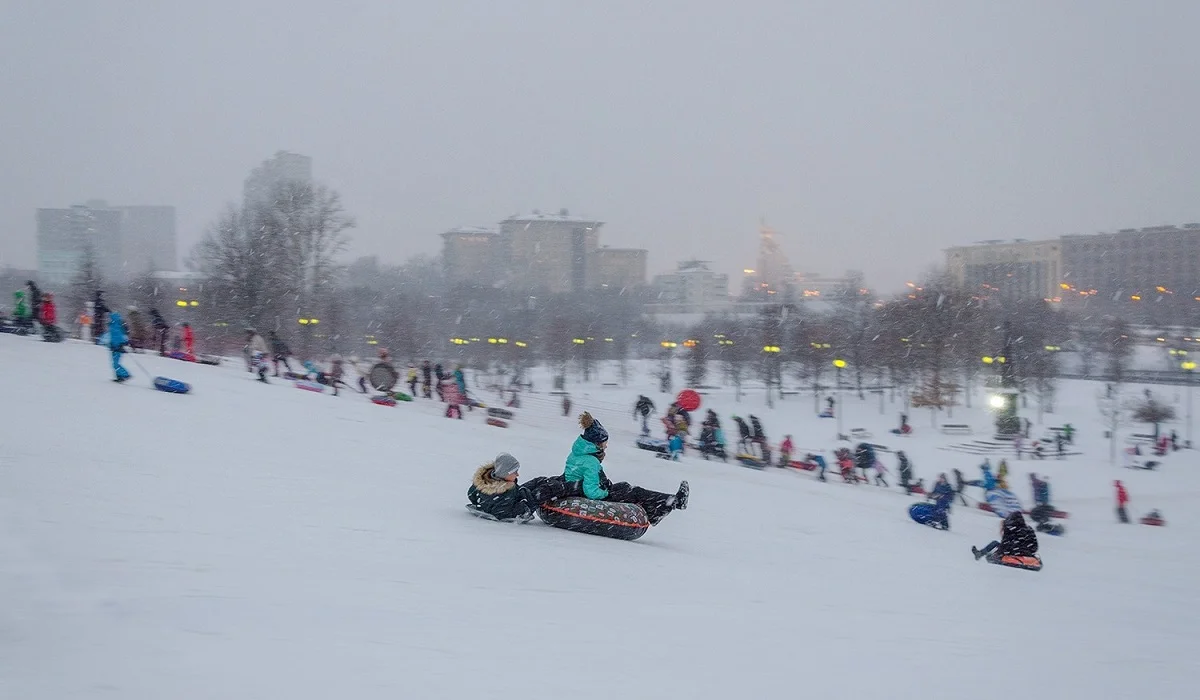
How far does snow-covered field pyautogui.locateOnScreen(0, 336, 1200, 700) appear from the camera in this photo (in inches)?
176

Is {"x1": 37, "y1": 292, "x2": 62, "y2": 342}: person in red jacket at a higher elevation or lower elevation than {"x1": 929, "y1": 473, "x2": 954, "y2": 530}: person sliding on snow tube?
higher

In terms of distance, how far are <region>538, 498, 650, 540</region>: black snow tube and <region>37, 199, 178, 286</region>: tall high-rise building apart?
84.3 m

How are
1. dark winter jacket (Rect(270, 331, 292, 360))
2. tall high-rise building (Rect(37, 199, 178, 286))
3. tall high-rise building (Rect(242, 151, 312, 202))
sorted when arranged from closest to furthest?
dark winter jacket (Rect(270, 331, 292, 360)), tall high-rise building (Rect(242, 151, 312, 202)), tall high-rise building (Rect(37, 199, 178, 286))

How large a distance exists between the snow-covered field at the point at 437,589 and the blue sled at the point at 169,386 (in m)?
0.30

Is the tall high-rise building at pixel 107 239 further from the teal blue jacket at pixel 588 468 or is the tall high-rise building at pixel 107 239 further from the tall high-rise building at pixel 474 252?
the teal blue jacket at pixel 588 468

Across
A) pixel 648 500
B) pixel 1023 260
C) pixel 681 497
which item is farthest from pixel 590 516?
pixel 1023 260

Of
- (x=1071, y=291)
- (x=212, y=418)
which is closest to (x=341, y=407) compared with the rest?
(x=212, y=418)

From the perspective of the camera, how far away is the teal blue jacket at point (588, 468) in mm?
9078

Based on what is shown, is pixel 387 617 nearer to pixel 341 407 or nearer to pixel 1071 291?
pixel 341 407

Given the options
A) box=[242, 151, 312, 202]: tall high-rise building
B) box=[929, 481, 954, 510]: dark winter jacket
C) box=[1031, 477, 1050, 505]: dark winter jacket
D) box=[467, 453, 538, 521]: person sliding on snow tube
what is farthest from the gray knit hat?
box=[242, 151, 312, 202]: tall high-rise building

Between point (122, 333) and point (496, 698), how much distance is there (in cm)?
1276

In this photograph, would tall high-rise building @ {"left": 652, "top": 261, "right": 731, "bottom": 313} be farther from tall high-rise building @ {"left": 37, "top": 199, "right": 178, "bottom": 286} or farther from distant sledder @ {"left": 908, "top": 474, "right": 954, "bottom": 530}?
distant sledder @ {"left": 908, "top": 474, "right": 954, "bottom": 530}

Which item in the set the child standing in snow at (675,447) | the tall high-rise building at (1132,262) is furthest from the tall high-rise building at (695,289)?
the child standing in snow at (675,447)

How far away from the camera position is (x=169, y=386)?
14.3 meters
